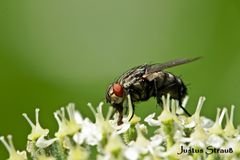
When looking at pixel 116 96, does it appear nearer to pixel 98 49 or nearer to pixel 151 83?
pixel 151 83

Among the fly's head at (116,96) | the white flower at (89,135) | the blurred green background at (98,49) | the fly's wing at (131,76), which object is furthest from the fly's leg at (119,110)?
the blurred green background at (98,49)

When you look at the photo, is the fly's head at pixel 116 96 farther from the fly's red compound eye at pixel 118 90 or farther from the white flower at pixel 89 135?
the white flower at pixel 89 135

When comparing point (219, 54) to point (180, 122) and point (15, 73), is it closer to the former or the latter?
point (15, 73)

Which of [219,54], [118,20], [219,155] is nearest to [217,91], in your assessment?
[219,54]

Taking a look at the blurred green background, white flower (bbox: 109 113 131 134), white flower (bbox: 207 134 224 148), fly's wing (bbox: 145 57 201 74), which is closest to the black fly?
fly's wing (bbox: 145 57 201 74)

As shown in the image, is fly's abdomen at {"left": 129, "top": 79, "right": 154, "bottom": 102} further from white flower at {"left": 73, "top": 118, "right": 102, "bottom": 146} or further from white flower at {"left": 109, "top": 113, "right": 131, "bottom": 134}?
white flower at {"left": 73, "top": 118, "right": 102, "bottom": 146}

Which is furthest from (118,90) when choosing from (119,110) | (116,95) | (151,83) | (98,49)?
(98,49)
